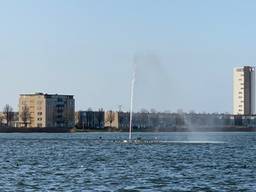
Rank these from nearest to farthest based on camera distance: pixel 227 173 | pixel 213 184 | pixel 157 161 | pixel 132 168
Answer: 1. pixel 213 184
2. pixel 227 173
3. pixel 132 168
4. pixel 157 161

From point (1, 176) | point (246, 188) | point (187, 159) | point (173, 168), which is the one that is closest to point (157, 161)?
point (187, 159)

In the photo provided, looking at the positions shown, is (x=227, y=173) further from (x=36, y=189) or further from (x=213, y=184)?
(x=36, y=189)

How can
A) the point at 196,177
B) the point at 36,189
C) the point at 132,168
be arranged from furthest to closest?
the point at 132,168, the point at 196,177, the point at 36,189

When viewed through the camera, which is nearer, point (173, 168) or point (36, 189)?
point (36, 189)

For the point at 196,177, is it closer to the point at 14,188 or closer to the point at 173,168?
the point at 173,168

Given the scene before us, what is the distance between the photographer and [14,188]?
160 ft

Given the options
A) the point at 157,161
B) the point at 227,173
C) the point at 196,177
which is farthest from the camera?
the point at 157,161

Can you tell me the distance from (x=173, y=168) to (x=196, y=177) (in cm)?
969

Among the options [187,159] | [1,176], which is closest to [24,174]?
[1,176]

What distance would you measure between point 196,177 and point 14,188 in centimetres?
1456

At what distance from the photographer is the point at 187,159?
7988cm

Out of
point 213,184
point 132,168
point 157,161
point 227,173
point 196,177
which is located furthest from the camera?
point 157,161

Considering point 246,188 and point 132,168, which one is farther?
point 132,168

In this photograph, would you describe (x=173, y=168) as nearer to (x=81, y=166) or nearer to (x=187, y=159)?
(x=81, y=166)
